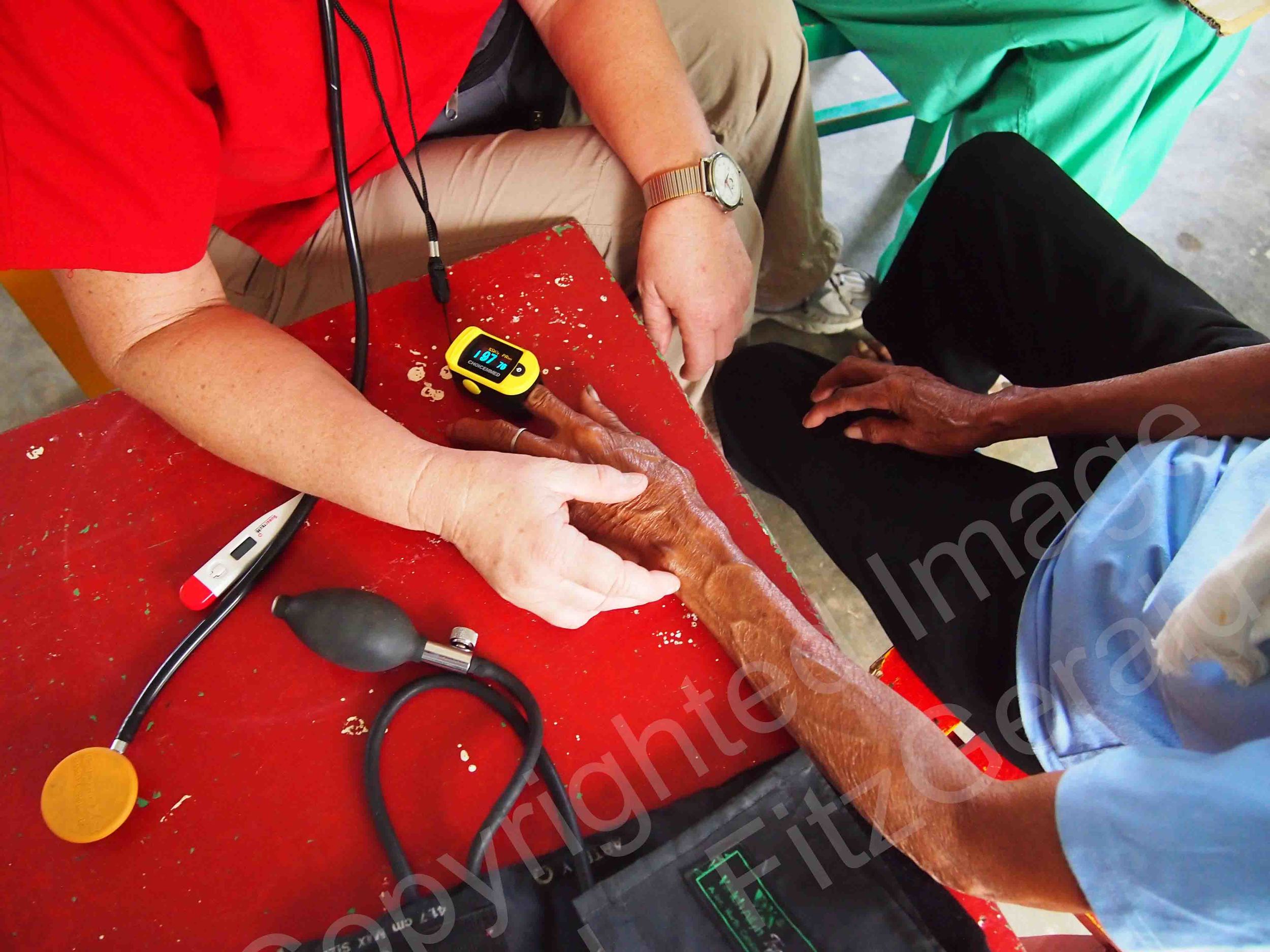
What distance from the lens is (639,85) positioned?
92 centimetres

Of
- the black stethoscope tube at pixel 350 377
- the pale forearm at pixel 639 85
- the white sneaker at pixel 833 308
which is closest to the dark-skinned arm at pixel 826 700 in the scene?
the black stethoscope tube at pixel 350 377

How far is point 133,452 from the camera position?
71cm

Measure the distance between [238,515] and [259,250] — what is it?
40 centimetres

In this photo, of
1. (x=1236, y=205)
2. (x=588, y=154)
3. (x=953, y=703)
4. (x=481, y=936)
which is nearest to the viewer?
(x=481, y=936)

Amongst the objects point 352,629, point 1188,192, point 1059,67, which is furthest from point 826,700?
point 1188,192

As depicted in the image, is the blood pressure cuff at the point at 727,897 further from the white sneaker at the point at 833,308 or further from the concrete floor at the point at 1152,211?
the white sneaker at the point at 833,308

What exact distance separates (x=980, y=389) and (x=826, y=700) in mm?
796

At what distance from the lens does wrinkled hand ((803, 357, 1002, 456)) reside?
93 cm

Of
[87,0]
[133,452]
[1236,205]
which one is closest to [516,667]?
[133,452]

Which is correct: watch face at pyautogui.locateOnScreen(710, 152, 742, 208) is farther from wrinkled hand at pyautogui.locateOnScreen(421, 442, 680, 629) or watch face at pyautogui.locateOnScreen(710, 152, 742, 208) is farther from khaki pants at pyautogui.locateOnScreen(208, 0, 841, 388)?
wrinkled hand at pyautogui.locateOnScreen(421, 442, 680, 629)

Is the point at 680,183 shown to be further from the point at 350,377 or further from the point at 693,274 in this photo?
the point at 350,377

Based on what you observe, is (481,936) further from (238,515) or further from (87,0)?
(87,0)

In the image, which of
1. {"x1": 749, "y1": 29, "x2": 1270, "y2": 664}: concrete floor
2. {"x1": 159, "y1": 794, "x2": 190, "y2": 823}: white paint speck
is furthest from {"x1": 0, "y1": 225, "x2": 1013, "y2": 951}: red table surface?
{"x1": 749, "y1": 29, "x2": 1270, "y2": 664}: concrete floor

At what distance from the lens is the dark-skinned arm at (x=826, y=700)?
0.52 metres
